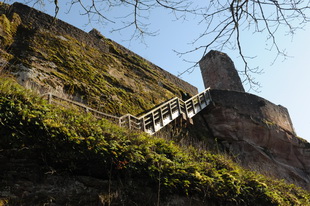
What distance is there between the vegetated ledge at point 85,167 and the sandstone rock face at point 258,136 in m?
6.15

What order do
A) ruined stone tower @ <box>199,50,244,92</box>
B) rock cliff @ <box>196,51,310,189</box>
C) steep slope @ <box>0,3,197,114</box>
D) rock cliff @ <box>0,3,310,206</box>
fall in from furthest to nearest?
ruined stone tower @ <box>199,50,244,92</box>
rock cliff @ <box>196,51,310,189</box>
steep slope @ <box>0,3,197,114</box>
rock cliff @ <box>0,3,310,206</box>

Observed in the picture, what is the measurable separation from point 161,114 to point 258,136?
4932mm

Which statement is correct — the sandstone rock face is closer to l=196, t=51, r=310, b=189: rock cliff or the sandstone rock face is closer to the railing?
l=196, t=51, r=310, b=189: rock cliff

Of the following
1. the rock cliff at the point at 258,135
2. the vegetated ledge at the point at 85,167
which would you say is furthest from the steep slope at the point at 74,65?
the vegetated ledge at the point at 85,167

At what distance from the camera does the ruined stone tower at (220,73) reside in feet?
53.1

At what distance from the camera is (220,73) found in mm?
16641

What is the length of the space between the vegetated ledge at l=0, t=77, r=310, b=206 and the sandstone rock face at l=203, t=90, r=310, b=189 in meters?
→ 6.15

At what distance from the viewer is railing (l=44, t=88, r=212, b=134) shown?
289 inches

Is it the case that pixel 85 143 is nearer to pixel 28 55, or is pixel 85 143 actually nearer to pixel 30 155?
pixel 30 155

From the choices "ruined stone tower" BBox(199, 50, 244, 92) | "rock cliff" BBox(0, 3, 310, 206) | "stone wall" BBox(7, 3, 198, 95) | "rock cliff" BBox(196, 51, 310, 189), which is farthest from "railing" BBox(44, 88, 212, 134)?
"ruined stone tower" BBox(199, 50, 244, 92)

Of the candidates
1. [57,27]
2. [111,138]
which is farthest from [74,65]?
[111,138]

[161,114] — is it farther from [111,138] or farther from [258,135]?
[258,135]

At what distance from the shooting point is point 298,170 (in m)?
11.8

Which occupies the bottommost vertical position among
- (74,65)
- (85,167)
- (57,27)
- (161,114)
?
(85,167)
